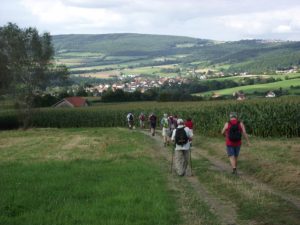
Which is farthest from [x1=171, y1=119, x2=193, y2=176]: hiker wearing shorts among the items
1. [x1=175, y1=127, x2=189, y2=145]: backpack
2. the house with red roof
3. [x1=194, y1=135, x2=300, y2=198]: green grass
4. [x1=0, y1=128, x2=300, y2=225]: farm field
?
the house with red roof

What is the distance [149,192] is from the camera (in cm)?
1221

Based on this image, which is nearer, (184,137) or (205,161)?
Answer: (184,137)

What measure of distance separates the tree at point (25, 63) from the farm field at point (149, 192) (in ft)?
143

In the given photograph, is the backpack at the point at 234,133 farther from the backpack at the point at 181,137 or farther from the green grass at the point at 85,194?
the green grass at the point at 85,194

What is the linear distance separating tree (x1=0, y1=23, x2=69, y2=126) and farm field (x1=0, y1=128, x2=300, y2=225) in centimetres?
4345

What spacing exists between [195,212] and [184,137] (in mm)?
7179

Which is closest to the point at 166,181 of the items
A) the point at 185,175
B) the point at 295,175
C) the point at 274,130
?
the point at 185,175

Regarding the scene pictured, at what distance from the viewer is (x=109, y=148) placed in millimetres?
26625

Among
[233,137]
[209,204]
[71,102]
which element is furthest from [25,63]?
[209,204]

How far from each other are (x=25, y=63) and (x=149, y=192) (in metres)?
52.9

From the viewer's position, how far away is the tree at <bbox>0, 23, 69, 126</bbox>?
2424 inches

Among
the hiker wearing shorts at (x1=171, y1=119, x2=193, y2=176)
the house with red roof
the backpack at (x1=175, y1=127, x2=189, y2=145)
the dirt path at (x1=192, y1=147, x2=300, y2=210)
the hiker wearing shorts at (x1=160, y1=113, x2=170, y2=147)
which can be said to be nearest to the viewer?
the dirt path at (x1=192, y1=147, x2=300, y2=210)

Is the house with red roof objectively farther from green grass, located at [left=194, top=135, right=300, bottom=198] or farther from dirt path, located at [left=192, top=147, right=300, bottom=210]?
dirt path, located at [left=192, top=147, right=300, bottom=210]

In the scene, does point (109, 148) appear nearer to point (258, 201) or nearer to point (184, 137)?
point (184, 137)
